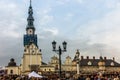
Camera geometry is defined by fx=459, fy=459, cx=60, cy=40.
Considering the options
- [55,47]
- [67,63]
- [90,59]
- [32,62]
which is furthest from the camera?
[90,59]

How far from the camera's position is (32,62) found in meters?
134

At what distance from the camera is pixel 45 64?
13912 cm

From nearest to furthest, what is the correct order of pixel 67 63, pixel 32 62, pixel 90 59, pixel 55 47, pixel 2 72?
pixel 55 47 → pixel 2 72 → pixel 32 62 → pixel 67 63 → pixel 90 59

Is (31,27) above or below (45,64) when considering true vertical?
above

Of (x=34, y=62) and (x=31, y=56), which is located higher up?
(x=31, y=56)

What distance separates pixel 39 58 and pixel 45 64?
5.29 meters

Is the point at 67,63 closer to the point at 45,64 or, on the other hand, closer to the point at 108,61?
the point at 45,64

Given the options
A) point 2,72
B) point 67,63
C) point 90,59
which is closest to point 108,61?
point 90,59

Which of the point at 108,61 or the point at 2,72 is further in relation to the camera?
the point at 108,61

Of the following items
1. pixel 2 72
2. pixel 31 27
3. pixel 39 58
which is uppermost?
pixel 31 27

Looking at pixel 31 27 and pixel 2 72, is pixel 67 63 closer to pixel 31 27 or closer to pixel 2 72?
pixel 31 27

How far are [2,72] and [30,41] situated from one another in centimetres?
9898

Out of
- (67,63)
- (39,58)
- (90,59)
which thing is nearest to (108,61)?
(90,59)

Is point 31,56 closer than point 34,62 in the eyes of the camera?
No
